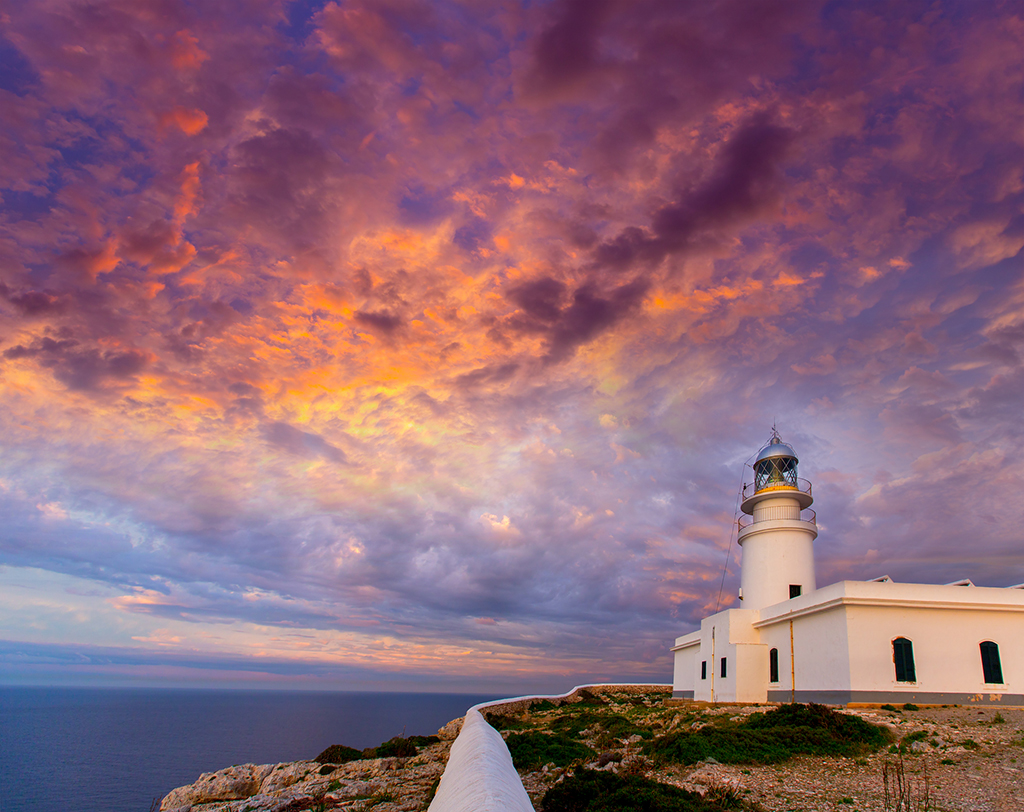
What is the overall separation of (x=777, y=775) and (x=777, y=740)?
91.8 inches

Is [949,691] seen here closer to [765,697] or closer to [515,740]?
[765,697]

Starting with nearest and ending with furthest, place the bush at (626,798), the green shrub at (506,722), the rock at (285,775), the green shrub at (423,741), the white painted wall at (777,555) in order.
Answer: the bush at (626,798) < the rock at (285,775) < the green shrub at (423,741) < the green shrub at (506,722) < the white painted wall at (777,555)

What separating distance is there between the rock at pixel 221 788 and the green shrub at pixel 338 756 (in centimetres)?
156

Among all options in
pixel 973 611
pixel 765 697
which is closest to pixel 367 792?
pixel 765 697

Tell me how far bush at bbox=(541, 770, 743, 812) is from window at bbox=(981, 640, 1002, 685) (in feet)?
45.5

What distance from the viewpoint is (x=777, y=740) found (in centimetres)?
1258

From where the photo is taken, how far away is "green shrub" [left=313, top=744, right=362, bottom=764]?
16900 millimetres

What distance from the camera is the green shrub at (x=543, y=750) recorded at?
1268 centimetres

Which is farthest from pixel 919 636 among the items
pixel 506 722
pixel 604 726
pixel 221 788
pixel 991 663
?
pixel 221 788

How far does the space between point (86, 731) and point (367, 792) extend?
354ft

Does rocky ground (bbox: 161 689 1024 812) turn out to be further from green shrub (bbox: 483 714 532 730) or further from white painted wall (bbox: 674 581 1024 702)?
green shrub (bbox: 483 714 532 730)

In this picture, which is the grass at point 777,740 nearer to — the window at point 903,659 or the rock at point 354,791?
the window at point 903,659

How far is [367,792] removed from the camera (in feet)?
39.7

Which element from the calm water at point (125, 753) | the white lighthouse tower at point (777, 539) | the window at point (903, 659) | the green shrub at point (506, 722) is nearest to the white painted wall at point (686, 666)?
the white lighthouse tower at point (777, 539)
